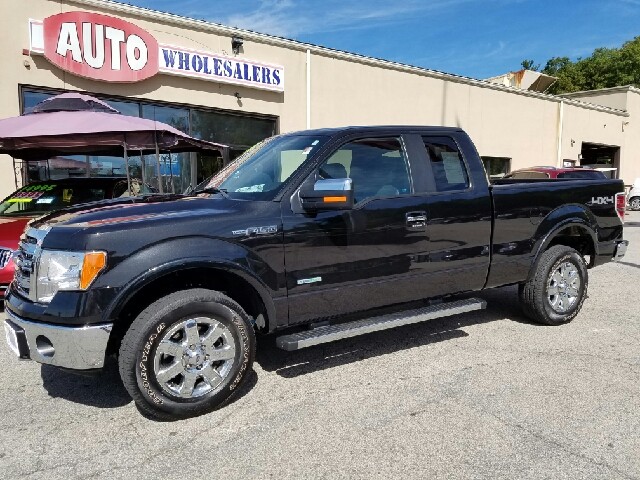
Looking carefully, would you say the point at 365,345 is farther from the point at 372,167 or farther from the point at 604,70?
the point at 604,70

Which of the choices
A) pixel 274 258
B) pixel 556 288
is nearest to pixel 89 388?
pixel 274 258

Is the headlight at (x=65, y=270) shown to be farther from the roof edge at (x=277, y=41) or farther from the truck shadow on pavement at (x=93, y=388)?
the roof edge at (x=277, y=41)

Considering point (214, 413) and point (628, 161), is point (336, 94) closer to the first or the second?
point (214, 413)

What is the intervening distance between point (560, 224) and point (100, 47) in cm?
968

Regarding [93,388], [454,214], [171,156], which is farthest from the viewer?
[171,156]

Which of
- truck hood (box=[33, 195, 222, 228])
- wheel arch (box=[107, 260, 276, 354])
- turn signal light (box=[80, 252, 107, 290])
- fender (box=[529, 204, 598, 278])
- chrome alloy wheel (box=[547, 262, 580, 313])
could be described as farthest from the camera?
chrome alloy wheel (box=[547, 262, 580, 313])

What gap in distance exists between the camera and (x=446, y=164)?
172 inches

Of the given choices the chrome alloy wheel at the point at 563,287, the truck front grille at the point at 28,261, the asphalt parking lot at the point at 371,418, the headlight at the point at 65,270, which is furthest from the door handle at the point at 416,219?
the truck front grille at the point at 28,261

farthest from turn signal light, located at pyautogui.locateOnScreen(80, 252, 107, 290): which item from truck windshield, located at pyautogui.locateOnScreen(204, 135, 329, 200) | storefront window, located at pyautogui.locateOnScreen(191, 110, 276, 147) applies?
storefront window, located at pyautogui.locateOnScreen(191, 110, 276, 147)

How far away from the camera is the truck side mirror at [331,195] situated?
3314 mm

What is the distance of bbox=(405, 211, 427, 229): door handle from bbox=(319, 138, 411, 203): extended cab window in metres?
0.20

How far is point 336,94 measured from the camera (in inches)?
585

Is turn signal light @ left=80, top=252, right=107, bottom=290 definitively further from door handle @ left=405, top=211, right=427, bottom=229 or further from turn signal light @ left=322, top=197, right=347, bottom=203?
door handle @ left=405, top=211, right=427, bottom=229

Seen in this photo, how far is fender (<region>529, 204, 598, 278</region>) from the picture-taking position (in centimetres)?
480
